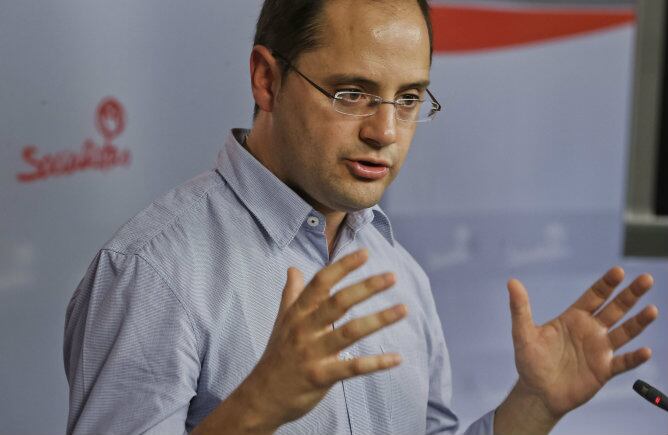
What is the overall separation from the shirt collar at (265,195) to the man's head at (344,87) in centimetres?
3

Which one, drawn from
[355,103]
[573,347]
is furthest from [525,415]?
[355,103]

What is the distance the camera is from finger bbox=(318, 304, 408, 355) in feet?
3.66

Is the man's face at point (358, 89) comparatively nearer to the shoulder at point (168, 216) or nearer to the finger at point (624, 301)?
the shoulder at point (168, 216)

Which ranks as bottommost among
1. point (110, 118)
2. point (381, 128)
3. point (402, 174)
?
point (402, 174)

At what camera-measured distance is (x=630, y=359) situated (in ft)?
4.56

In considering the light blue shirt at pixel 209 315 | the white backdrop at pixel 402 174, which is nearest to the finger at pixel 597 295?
the light blue shirt at pixel 209 315

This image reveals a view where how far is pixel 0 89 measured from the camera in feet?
7.33

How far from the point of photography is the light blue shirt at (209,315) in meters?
1.36

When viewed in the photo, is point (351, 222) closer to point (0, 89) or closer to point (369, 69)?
point (369, 69)

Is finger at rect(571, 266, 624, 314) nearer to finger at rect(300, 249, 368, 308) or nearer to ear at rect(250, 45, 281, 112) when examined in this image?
finger at rect(300, 249, 368, 308)

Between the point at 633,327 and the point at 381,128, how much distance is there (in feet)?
1.62

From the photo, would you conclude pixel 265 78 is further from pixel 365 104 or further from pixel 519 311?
pixel 519 311

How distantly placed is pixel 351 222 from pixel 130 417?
54 centimetres

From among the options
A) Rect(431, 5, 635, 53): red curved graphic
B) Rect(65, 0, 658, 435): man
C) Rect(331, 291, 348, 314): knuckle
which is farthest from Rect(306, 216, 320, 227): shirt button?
Rect(431, 5, 635, 53): red curved graphic
